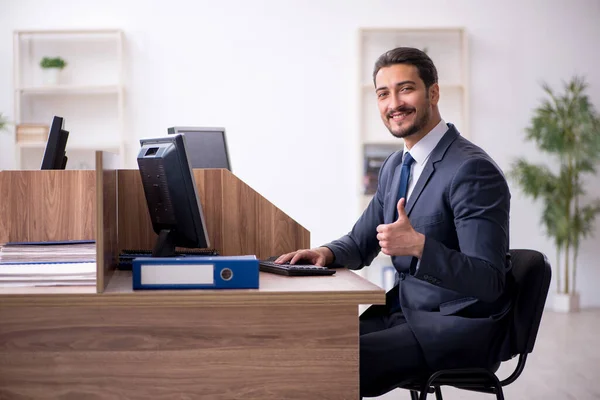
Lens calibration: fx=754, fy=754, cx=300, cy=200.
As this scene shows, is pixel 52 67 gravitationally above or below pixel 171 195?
above

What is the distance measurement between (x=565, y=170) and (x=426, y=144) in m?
4.29

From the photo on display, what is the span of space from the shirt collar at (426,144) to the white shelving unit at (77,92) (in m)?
4.36

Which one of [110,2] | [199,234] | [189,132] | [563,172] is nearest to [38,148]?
[110,2]

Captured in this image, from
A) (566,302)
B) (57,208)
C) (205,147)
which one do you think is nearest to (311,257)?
(57,208)

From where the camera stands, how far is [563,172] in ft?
20.1

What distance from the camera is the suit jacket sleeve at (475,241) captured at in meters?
1.87

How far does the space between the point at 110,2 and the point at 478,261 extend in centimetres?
515

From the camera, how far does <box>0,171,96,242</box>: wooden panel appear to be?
2.02 meters

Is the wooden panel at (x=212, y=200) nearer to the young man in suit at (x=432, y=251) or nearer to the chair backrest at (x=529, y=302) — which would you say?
the young man in suit at (x=432, y=251)

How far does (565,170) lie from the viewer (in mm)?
6188

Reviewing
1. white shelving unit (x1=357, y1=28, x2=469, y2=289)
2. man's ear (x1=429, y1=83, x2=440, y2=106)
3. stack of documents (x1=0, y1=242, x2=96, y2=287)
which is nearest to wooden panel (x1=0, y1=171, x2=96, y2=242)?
stack of documents (x1=0, y1=242, x2=96, y2=287)

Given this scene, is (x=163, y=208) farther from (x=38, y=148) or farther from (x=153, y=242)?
(x=38, y=148)

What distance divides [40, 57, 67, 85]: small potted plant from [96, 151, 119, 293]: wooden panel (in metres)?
4.52

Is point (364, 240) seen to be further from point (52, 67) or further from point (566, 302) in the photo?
point (52, 67)
